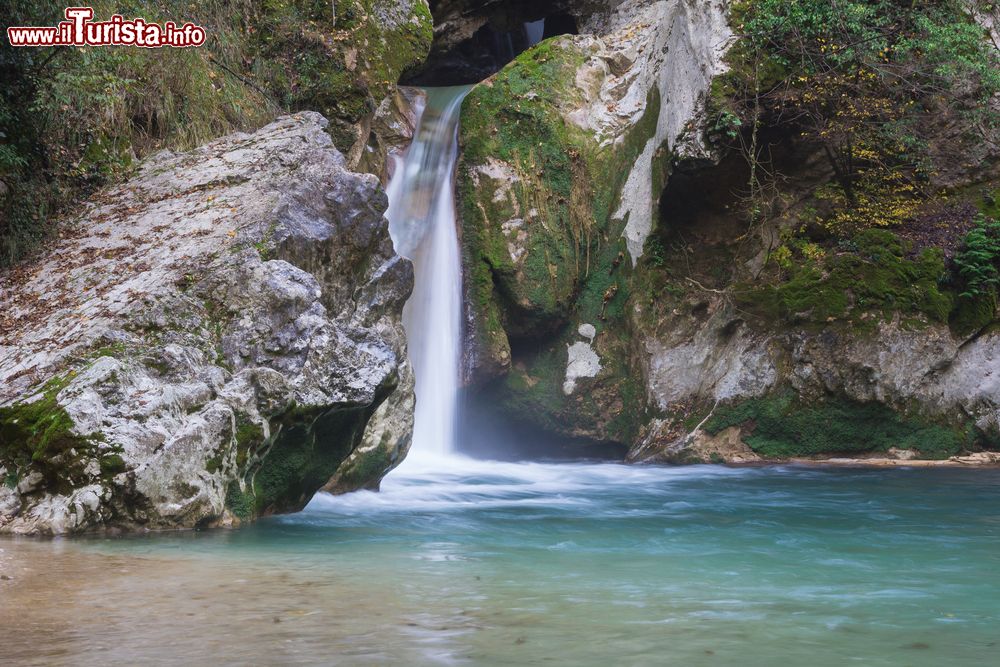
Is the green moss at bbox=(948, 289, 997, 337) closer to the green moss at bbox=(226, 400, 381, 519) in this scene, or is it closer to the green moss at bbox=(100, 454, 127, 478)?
the green moss at bbox=(226, 400, 381, 519)

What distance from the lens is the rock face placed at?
5516 mm

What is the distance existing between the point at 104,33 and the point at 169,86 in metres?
0.92

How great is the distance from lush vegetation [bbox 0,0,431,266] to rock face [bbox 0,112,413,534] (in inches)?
22.9

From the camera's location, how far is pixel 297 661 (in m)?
3.06

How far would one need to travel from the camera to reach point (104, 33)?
366 inches

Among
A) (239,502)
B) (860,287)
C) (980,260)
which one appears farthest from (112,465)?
(980,260)

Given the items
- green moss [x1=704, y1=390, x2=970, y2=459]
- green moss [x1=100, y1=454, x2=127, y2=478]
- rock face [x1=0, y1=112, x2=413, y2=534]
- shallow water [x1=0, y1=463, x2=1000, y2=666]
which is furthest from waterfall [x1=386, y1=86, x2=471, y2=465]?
green moss [x1=100, y1=454, x2=127, y2=478]

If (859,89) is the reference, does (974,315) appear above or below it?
below

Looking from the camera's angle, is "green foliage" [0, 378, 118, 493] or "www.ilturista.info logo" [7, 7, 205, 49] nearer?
"green foliage" [0, 378, 118, 493]

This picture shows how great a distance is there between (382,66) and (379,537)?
8.21 metres

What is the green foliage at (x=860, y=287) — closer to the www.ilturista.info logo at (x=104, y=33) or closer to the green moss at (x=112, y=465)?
the www.ilturista.info logo at (x=104, y=33)

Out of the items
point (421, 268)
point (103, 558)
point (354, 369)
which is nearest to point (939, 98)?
point (421, 268)

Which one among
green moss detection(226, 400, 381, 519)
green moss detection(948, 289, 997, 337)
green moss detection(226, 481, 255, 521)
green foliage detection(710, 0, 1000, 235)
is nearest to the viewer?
green moss detection(226, 481, 255, 521)

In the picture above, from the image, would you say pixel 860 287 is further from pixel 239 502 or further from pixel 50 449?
pixel 50 449
